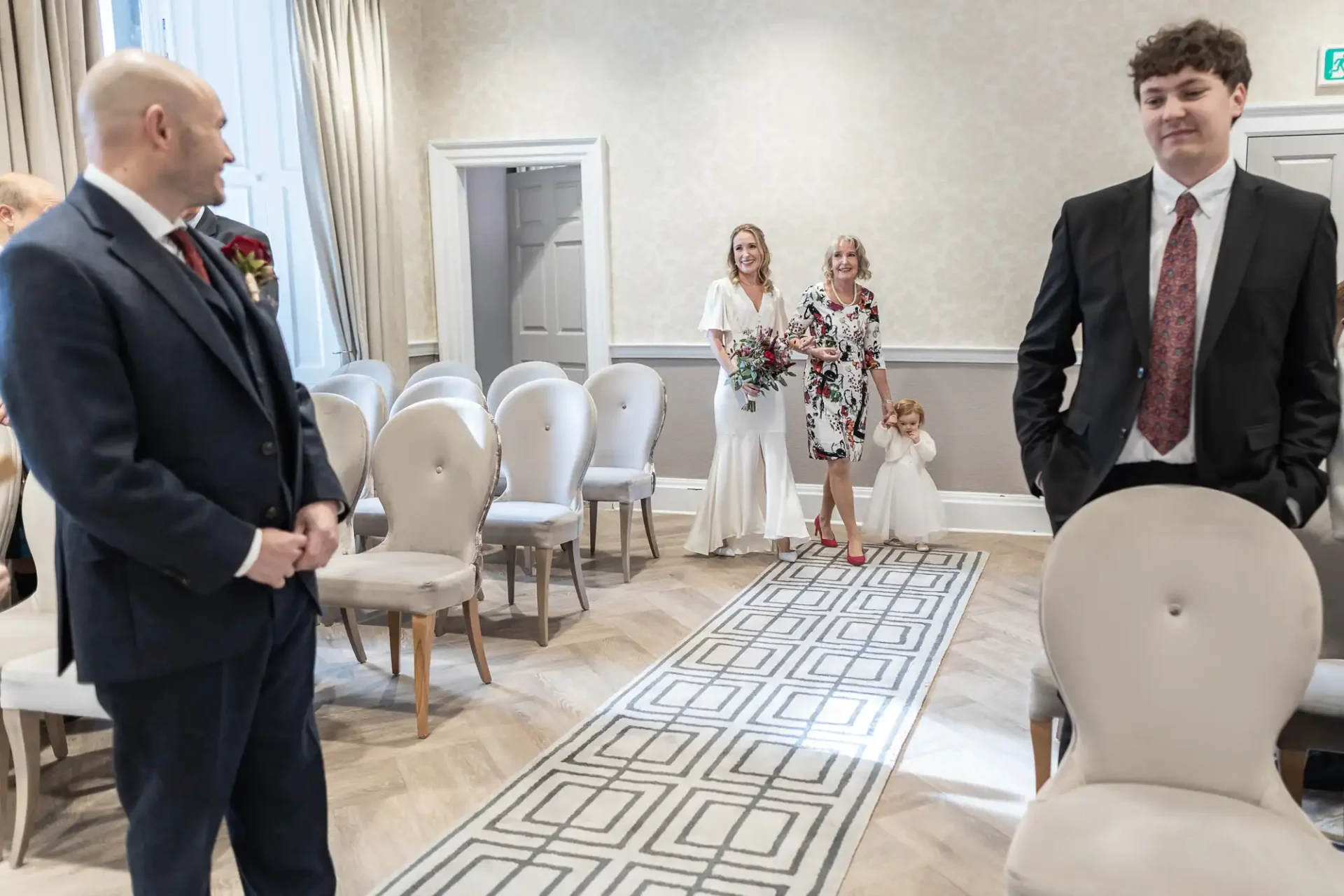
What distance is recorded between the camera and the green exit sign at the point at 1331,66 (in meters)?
5.38

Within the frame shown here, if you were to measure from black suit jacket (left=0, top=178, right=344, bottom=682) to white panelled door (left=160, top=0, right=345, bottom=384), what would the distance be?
178 inches

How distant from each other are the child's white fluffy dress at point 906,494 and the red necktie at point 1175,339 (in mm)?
3725

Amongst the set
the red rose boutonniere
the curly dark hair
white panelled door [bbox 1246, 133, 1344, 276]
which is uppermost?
white panelled door [bbox 1246, 133, 1344, 276]

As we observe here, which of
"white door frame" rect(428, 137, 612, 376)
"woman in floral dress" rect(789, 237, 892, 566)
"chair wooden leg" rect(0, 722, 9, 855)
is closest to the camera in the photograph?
"chair wooden leg" rect(0, 722, 9, 855)

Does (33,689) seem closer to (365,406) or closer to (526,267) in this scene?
(365,406)

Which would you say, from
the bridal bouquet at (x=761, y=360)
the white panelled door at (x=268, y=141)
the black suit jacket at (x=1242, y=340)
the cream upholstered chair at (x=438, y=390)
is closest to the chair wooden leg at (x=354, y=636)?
the cream upholstered chair at (x=438, y=390)

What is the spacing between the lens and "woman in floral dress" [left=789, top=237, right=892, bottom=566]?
5.38 m

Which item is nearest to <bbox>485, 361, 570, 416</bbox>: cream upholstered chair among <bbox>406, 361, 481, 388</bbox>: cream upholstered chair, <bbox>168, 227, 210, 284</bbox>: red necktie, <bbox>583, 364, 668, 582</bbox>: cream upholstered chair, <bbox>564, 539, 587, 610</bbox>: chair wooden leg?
<bbox>406, 361, 481, 388</bbox>: cream upholstered chair

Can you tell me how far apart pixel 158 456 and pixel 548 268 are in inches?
244

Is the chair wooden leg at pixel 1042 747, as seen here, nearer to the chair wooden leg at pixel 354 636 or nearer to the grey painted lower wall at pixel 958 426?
the chair wooden leg at pixel 354 636

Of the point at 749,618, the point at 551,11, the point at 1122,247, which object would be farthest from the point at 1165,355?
the point at 551,11

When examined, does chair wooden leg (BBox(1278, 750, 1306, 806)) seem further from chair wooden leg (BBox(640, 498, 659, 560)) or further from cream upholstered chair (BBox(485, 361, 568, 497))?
cream upholstered chair (BBox(485, 361, 568, 497))

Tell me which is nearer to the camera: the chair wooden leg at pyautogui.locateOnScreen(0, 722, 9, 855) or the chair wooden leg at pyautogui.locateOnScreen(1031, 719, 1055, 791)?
the chair wooden leg at pyautogui.locateOnScreen(1031, 719, 1055, 791)

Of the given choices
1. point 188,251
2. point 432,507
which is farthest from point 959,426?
point 188,251
